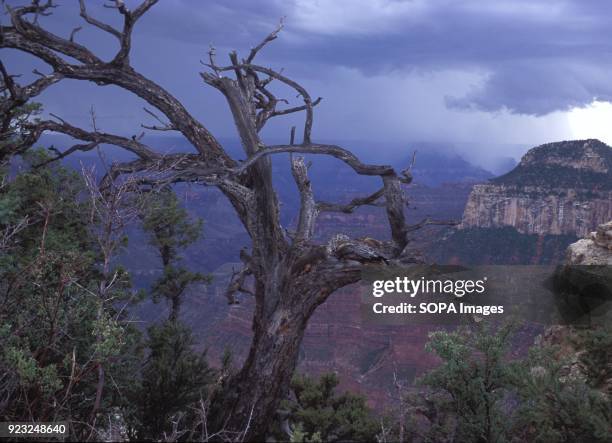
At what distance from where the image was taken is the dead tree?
27.8ft

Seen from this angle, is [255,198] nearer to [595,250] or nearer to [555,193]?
[595,250]

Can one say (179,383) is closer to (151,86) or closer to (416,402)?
(416,402)

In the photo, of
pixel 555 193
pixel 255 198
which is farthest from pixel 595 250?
pixel 555 193

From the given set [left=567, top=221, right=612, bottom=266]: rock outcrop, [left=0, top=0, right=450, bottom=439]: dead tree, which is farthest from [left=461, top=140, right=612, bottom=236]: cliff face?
[left=0, top=0, right=450, bottom=439]: dead tree

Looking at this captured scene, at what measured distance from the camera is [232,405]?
339 inches

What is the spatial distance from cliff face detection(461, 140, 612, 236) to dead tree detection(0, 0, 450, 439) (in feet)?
200

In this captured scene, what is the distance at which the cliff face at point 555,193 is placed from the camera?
63.0 metres

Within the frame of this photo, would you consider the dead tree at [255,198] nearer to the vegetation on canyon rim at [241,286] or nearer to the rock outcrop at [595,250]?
the vegetation on canyon rim at [241,286]

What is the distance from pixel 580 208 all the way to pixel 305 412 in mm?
65883

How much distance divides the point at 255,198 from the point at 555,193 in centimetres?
6623

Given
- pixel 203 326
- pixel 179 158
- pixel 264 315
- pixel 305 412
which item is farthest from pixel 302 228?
pixel 203 326

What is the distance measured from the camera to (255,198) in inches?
364

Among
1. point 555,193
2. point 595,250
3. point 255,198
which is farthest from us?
point 555,193

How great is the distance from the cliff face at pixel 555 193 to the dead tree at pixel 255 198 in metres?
60.9
